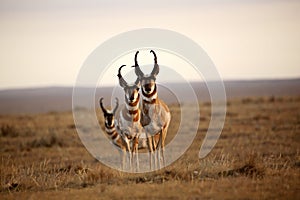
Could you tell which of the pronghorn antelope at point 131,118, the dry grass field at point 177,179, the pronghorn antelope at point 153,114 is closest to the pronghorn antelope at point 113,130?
the pronghorn antelope at point 131,118

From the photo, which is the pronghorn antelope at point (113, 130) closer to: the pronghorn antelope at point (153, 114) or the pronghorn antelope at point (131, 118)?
the pronghorn antelope at point (131, 118)

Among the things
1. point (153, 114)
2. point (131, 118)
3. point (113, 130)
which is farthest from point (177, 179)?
point (113, 130)

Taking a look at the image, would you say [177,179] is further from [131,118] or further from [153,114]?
[131,118]

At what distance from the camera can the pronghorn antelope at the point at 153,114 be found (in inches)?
491

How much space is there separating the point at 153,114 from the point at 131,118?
534 millimetres

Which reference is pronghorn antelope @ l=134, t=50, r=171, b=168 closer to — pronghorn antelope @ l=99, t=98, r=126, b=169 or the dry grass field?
the dry grass field

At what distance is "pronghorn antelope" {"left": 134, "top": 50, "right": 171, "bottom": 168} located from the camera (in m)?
12.5

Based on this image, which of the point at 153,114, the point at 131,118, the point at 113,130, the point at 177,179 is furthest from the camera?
the point at 113,130

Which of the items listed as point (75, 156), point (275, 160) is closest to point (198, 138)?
point (75, 156)

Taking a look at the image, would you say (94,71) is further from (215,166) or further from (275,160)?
(275,160)

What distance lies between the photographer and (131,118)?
12945mm

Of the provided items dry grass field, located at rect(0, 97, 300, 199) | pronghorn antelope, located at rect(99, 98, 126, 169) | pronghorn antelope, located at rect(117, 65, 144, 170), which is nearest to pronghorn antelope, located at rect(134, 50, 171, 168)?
pronghorn antelope, located at rect(117, 65, 144, 170)

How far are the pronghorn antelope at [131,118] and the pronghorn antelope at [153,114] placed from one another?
156 mm

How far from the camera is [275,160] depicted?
15.2 m
